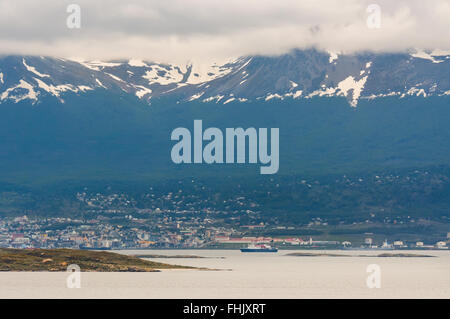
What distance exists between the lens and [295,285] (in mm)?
196625
